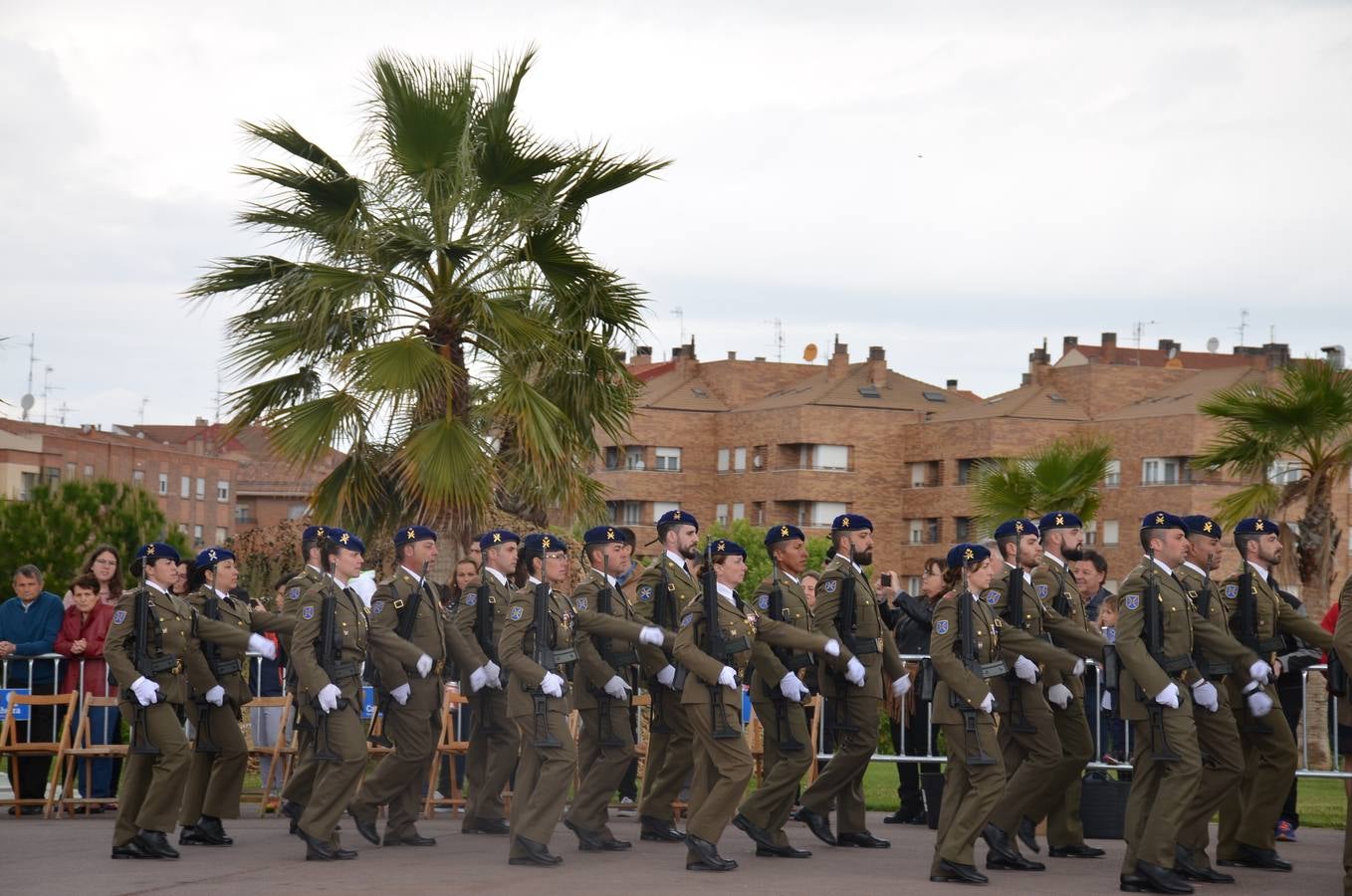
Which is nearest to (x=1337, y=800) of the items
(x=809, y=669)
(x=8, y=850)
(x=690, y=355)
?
(x=809, y=669)

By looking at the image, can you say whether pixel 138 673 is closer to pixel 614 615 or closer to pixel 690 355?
pixel 614 615

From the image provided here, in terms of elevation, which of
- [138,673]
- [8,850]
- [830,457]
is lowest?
[8,850]

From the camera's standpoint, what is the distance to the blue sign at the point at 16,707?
49.1 ft

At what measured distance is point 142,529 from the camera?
46.3m

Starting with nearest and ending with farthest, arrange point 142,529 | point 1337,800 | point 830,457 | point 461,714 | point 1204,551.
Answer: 1. point 1204,551
2. point 461,714
3. point 1337,800
4. point 142,529
5. point 830,457

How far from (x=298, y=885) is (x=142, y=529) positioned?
123 ft

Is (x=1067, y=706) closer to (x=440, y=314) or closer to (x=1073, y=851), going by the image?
(x=1073, y=851)

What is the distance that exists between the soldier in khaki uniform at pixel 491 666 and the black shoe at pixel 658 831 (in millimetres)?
989

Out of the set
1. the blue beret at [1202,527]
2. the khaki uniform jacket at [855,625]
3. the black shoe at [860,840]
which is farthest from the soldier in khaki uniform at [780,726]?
the blue beret at [1202,527]

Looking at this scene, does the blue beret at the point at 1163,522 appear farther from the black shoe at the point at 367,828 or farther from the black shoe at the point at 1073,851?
the black shoe at the point at 367,828

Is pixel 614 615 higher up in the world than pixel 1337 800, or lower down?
higher up

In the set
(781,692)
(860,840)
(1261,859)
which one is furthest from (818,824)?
(1261,859)

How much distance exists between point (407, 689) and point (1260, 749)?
5.59 m

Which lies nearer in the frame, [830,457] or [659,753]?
[659,753]
